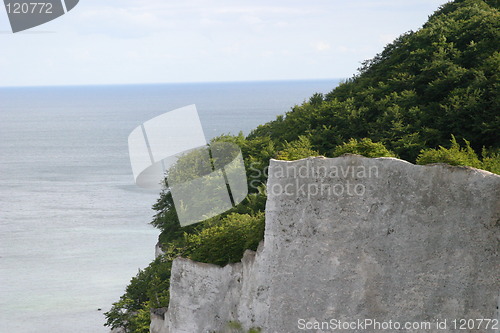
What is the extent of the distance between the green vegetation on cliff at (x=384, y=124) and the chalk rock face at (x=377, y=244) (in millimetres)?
3230

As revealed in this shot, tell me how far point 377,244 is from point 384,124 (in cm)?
1808

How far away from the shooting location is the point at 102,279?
70688 millimetres

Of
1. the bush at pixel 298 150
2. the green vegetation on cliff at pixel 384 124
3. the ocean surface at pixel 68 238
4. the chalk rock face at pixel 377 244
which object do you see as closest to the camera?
the chalk rock face at pixel 377 244

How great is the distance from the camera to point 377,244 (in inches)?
832

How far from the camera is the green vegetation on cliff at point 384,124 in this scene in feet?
96.9

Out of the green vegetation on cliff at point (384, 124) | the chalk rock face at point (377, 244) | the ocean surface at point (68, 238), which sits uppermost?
the chalk rock face at point (377, 244)

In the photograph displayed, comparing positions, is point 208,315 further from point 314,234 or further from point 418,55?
point 418,55

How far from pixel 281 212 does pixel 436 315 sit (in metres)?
5.35

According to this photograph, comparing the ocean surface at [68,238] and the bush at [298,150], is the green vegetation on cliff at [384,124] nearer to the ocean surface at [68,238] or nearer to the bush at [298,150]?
the bush at [298,150]

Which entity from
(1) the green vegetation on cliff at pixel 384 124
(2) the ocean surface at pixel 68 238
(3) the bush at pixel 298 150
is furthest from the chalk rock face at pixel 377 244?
(2) the ocean surface at pixel 68 238

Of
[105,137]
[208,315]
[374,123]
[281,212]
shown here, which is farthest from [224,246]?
[105,137]

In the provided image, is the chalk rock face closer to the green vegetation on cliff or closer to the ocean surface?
the green vegetation on cliff

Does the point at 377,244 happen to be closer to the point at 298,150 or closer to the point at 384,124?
the point at 298,150

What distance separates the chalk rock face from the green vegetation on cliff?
323 cm
